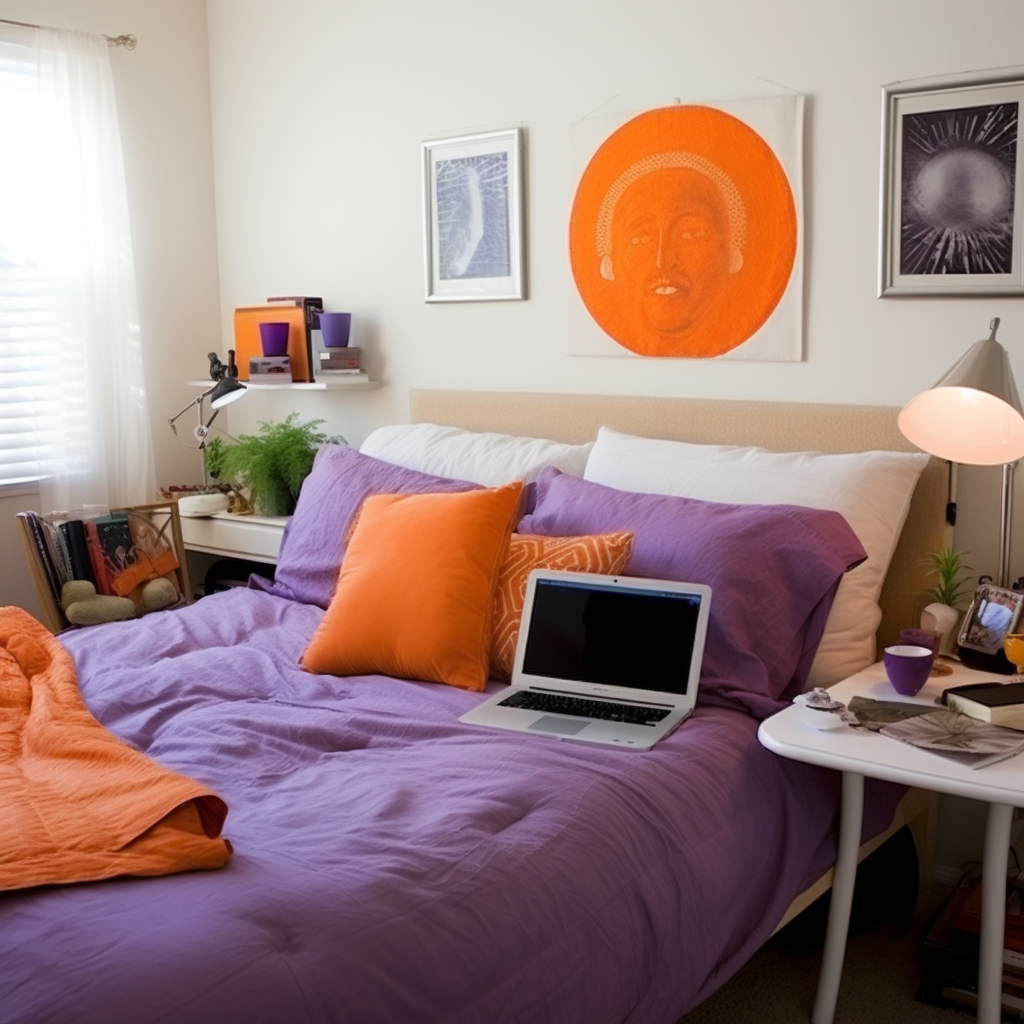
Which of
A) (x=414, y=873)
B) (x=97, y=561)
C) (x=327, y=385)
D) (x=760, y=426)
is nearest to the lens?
(x=414, y=873)

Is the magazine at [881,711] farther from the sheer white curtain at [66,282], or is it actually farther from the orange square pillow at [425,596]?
the sheer white curtain at [66,282]

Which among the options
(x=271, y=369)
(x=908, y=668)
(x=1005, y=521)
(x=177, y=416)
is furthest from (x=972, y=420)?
(x=177, y=416)

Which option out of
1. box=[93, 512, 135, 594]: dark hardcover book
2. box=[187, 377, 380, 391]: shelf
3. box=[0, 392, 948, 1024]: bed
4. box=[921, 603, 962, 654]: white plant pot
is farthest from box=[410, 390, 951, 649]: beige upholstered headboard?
box=[93, 512, 135, 594]: dark hardcover book

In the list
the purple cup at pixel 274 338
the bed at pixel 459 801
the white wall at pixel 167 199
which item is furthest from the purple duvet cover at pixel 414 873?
the white wall at pixel 167 199

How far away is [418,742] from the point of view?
7.05 feet

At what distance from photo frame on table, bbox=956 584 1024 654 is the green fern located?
9cm

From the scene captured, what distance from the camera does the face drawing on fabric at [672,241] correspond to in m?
2.95

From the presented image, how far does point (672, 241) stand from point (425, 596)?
116 cm

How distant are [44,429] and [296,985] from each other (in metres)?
2.83

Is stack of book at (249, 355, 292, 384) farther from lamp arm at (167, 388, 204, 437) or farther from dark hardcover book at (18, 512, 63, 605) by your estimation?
dark hardcover book at (18, 512, 63, 605)

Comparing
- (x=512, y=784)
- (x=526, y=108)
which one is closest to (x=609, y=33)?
(x=526, y=108)

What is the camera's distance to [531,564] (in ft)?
8.32

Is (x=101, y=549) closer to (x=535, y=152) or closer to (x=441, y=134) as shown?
(x=441, y=134)

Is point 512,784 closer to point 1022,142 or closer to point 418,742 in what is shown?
point 418,742
